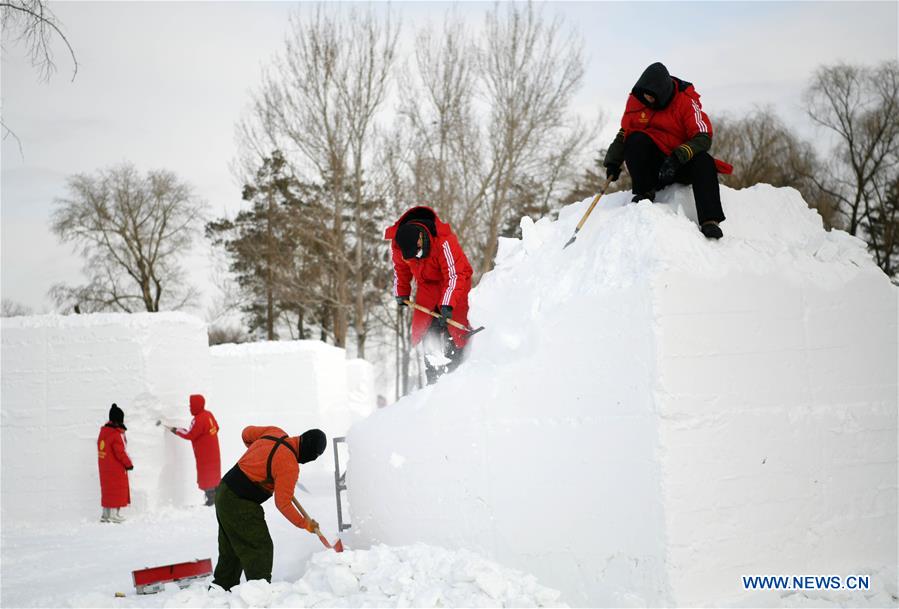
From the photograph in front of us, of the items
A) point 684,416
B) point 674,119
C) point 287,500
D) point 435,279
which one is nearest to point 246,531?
point 287,500

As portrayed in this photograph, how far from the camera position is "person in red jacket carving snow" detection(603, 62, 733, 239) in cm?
431

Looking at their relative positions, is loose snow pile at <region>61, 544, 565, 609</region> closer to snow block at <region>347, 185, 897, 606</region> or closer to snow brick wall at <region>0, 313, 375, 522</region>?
snow block at <region>347, 185, 897, 606</region>

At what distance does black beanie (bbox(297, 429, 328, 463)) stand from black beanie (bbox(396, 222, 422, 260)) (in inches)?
55.5

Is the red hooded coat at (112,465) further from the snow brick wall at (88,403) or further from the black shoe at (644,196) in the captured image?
the black shoe at (644,196)

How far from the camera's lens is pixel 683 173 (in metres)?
4.39

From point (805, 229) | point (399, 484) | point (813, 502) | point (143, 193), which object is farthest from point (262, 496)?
point (143, 193)

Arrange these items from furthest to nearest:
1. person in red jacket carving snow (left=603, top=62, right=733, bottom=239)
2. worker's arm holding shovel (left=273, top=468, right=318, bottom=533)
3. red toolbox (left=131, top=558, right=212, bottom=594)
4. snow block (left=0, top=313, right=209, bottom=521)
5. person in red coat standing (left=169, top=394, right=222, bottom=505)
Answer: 1. person in red coat standing (left=169, top=394, right=222, bottom=505)
2. snow block (left=0, top=313, right=209, bottom=521)
3. red toolbox (left=131, top=558, right=212, bottom=594)
4. worker's arm holding shovel (left=273, top=468, right=318, bottom=533)
5. person in red jacket carving snow (left=603, top=62, right=733, bottom=239)

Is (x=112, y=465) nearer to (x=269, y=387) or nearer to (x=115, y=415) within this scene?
(x=115, y=415)

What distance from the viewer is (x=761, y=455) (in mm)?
3908

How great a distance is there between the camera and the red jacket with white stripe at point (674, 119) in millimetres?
4480

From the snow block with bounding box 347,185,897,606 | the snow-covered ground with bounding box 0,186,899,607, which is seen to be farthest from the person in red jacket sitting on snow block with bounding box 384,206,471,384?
the snow block with bounding box 347,185,897,606

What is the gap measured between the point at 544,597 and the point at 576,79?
14094mm

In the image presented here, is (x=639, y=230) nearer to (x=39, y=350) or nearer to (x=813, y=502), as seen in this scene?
(x=813, y=502)

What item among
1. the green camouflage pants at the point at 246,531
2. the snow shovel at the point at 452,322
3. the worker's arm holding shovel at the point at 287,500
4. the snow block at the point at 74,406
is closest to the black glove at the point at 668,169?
the snow shovel at the point at 452,322
